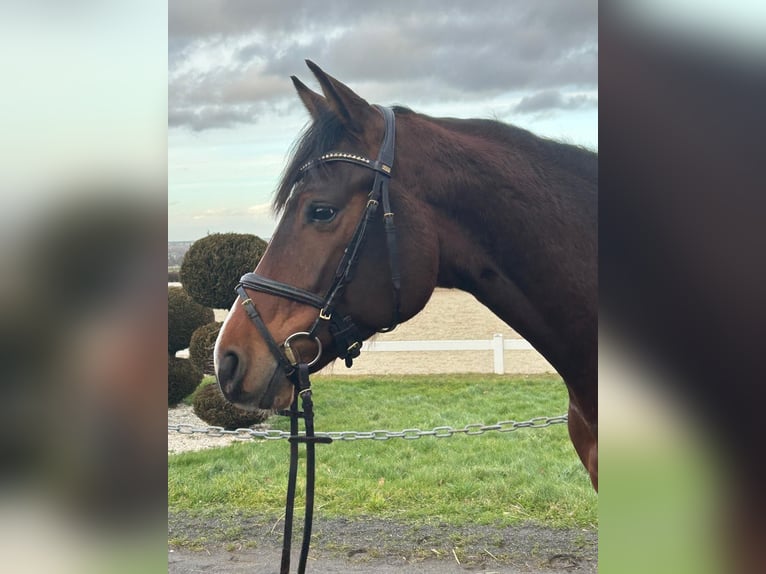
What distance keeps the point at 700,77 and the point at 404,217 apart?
1.27 m

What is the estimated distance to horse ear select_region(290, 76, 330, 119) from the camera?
1.98m

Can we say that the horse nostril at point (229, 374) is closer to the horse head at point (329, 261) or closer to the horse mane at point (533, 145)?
the horse head at point (329, 261)

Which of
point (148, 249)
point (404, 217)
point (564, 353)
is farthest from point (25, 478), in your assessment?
point (564, 353)

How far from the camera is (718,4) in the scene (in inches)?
25.6

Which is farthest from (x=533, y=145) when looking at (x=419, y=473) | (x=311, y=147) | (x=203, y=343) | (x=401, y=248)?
(x=203, y=343)

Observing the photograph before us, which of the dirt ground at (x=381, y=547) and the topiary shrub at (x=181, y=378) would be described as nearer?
the dirt ground at (x=381, y=547)

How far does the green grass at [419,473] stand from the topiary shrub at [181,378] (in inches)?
41.7

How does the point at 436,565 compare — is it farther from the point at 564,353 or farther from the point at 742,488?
the point at 742,488

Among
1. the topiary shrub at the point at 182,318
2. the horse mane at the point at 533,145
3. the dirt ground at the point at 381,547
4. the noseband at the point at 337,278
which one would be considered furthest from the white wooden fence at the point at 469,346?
the noseband at the point at 337,278

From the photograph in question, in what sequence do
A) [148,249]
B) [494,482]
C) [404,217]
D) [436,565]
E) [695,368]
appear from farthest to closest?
[494,482]
[436,565]
[404,217]
[148,249]
[695,368]

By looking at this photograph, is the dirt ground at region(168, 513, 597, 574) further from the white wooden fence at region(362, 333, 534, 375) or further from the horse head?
the white wooden fence at region(362, 333, 534, 375)

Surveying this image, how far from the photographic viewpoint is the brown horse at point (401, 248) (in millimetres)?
1871

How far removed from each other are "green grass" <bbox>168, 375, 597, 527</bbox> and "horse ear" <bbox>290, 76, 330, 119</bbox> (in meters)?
3.01

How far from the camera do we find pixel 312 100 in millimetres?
1986
